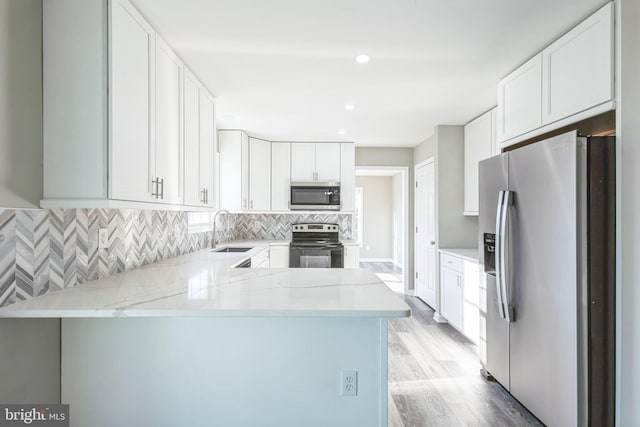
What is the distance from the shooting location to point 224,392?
1426 millimetres

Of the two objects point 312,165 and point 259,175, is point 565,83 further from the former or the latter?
point 259,175

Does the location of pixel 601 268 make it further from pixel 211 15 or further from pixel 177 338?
pixel 211 15

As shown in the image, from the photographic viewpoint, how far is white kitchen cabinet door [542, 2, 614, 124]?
1.62 meters

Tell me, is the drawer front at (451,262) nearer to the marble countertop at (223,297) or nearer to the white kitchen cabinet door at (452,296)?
the white kitchen cabinet door at (452,296)

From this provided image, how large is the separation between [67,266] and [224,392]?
3.09 feet

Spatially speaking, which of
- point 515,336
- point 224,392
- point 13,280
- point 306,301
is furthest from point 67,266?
point 515,336

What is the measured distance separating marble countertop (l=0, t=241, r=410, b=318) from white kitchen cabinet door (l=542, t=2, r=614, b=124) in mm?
1523

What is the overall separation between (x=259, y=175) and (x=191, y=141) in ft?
7.42

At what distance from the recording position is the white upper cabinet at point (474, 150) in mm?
3336

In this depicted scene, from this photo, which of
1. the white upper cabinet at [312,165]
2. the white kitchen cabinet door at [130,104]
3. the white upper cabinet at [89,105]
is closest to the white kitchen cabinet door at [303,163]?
the white upper cabinet at [312,165]

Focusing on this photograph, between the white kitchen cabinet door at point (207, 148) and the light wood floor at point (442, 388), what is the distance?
81.5 inches

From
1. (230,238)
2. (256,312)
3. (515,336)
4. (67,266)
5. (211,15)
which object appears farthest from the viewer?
(230,238)

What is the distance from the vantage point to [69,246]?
1513 millimetres

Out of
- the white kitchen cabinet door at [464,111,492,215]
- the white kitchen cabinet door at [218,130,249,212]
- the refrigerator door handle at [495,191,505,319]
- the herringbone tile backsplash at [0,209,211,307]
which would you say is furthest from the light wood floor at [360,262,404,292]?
the herringbone tile backsplash at [0,209,211,307]
